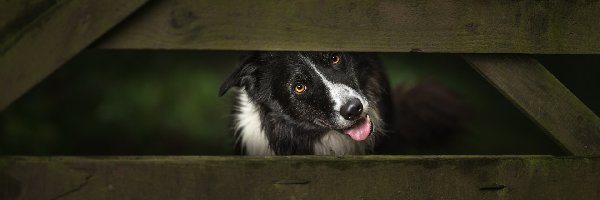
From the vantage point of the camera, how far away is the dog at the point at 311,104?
9.08 feet

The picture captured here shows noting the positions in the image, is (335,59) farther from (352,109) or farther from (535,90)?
(535,90)

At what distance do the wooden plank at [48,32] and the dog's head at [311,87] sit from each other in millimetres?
1149

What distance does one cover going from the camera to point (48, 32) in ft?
5.74

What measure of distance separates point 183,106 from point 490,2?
11.9 ft

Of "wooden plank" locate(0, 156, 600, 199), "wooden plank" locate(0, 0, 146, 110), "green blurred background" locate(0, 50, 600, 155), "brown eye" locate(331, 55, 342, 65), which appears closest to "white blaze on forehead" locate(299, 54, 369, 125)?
"brown eye" locate(331, 55, 342, 65)

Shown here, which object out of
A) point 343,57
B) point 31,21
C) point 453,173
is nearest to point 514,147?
point 343,57

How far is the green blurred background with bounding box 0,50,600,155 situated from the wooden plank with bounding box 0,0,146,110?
284cm

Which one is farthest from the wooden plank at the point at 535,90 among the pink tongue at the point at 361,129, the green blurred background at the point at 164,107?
the green blurred background at the point at 164,107

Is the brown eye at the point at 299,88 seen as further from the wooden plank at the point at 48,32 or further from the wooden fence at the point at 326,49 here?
the wooden plank at the point at 48,32

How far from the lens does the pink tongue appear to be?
2.80m

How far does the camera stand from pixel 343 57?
2906mm

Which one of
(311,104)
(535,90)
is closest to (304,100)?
(311,104)

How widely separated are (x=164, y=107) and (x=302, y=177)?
3496 millimetres

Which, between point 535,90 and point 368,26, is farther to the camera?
point 535,90
